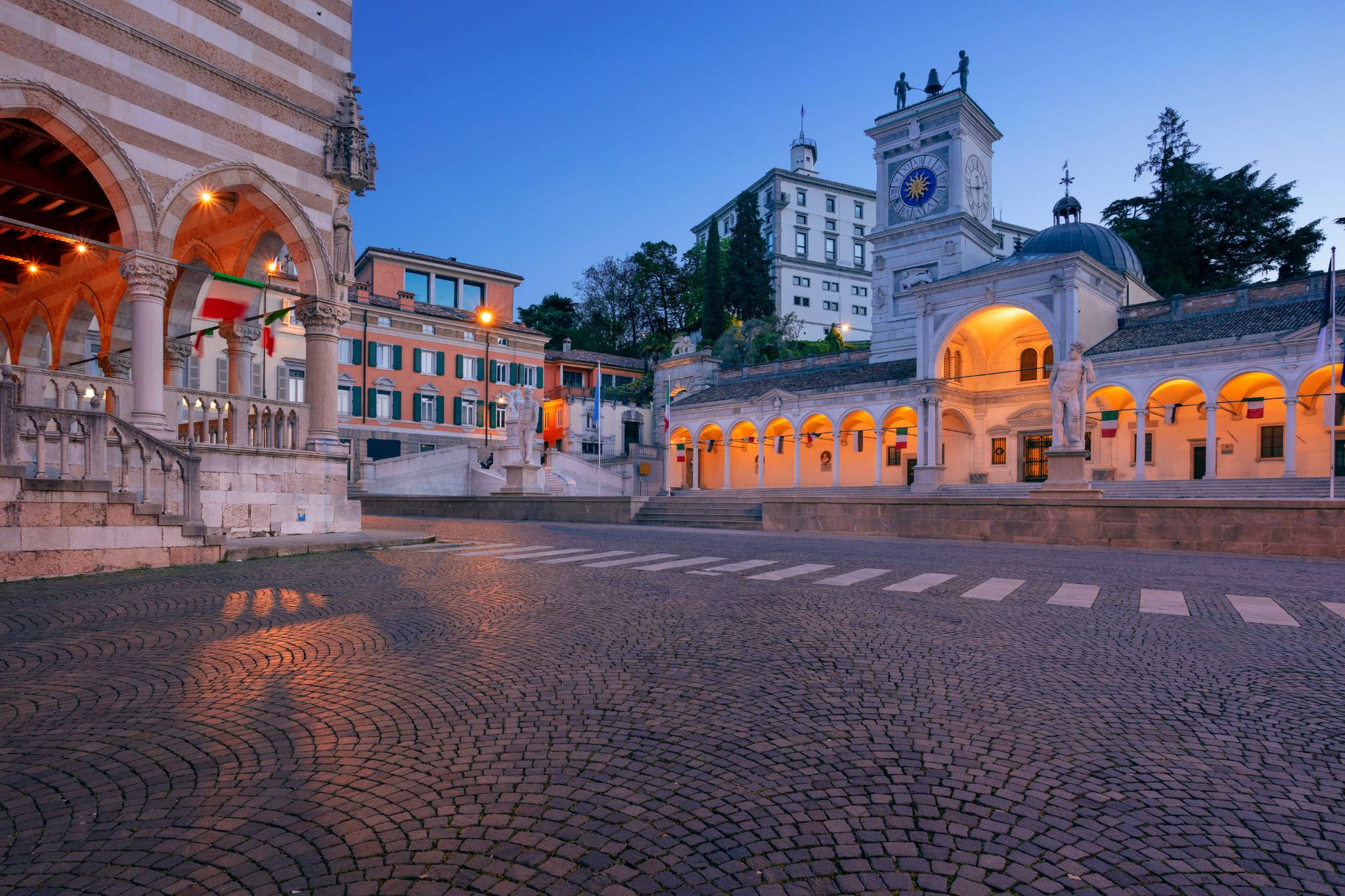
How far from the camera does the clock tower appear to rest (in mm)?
49094

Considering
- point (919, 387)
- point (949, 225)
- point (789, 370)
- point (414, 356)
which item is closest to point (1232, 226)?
point (949, 225)

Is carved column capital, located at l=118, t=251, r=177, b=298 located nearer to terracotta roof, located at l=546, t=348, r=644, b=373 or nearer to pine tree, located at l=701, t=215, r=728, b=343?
terracotta roof, located at l=546, t=348, r=644, b=373

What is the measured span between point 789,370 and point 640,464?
1270 centimetres

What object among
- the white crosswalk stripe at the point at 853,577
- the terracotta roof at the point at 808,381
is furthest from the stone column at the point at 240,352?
the terracotta roof at the point at 808,381

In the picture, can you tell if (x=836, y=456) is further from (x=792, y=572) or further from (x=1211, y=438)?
(x=792, y=572)

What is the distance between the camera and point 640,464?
5491cm

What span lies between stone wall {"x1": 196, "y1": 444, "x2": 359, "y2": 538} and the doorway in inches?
1436

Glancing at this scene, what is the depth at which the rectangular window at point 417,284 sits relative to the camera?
2189 inches

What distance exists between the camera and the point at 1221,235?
51.3 metres

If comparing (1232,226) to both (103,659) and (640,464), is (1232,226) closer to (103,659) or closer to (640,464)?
(640,464)

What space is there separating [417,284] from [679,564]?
50141 millimetres

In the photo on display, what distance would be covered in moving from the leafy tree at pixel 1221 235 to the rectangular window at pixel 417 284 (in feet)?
172

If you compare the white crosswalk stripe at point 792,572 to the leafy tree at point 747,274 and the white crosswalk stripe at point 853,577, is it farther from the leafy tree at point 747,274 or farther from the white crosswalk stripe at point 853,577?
the leafy tree at point 747,274

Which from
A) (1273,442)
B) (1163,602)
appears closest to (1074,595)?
(1163,602)
